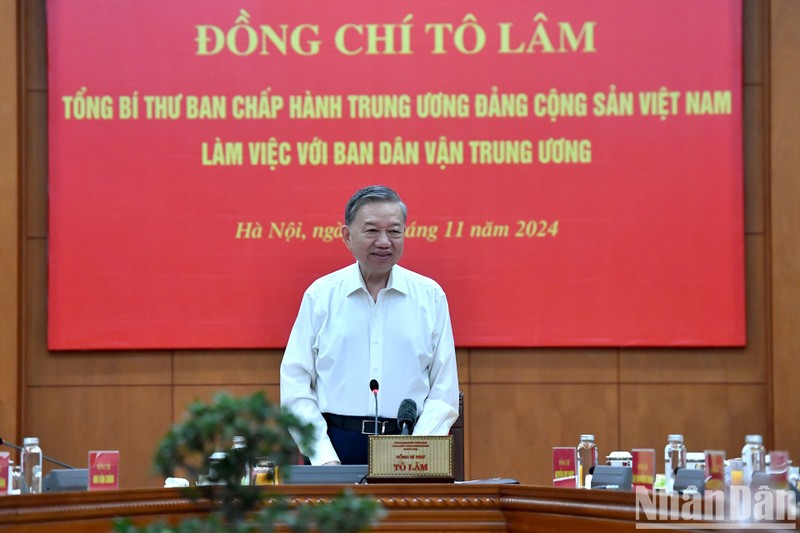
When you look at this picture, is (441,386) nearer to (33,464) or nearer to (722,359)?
(33,464)

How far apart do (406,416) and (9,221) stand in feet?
9.79

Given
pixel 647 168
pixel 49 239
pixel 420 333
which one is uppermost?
pixel 647 168

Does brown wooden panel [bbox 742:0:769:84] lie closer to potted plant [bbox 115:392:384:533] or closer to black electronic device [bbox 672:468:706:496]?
black electronic device [bbox 672:468:706:496]

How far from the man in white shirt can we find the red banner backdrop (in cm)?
160

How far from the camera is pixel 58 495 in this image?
85.1 inches

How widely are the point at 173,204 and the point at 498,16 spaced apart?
1.86 m

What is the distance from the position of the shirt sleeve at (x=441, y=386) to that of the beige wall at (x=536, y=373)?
5.44 feet

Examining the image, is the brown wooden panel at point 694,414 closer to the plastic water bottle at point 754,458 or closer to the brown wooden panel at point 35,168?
the plastic water bottle at point 754,458

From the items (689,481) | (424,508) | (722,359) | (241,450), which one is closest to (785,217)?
(722,359)

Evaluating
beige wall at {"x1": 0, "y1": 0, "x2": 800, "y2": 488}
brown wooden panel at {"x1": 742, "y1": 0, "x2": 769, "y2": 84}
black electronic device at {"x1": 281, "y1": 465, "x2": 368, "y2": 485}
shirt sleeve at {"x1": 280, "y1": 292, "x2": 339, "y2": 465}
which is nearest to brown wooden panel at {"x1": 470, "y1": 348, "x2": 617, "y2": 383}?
beige wall at {"x1": 0, "y1": 0, "x2": 800, "y2": 488}

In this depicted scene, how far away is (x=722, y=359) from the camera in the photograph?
5539mm

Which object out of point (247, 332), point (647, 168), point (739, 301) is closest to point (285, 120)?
point (247, 332)

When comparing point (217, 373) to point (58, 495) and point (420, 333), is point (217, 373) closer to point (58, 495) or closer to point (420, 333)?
point (420, 333)

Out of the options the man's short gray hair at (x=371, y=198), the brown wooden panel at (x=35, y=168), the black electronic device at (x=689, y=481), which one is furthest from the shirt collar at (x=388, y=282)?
the brown wooden panel at (x=35, y=168)
